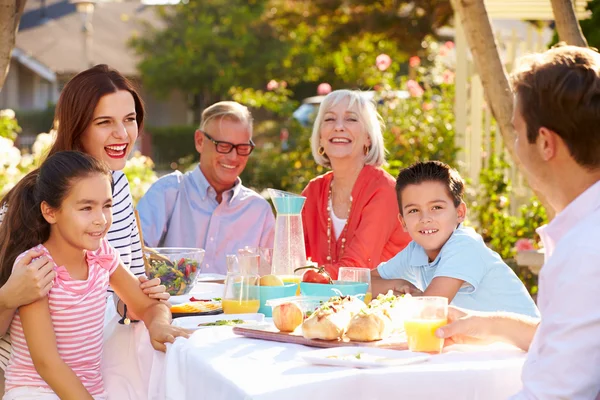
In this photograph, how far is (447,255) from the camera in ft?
10.8

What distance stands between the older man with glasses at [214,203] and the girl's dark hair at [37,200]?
77.6 inches

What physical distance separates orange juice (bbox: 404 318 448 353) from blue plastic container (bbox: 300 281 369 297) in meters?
0.59

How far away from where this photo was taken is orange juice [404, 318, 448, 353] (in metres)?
2.58

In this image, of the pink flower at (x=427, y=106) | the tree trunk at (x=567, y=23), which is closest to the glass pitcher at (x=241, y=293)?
the tree trunk at (x=567, y=23)

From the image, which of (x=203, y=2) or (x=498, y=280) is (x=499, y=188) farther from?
(x=203, y=2)

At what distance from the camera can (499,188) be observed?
26.7 ft

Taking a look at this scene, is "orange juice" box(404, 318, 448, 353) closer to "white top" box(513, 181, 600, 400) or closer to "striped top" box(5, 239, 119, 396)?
"white top" box(513, 181, 600, 400)

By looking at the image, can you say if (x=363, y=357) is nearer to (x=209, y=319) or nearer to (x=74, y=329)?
(x=209, y=319)

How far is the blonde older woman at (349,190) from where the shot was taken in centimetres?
477

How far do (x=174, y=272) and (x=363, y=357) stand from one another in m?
1.30

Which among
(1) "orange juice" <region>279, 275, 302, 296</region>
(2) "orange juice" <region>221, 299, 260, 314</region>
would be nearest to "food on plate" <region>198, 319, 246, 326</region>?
(2) "orange juice" <region>221, 299, 260, 314</region>

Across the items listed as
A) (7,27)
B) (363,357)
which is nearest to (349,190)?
(7,27)

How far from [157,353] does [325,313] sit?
0.69m

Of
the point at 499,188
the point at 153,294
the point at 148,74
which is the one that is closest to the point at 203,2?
the point at 148,74
